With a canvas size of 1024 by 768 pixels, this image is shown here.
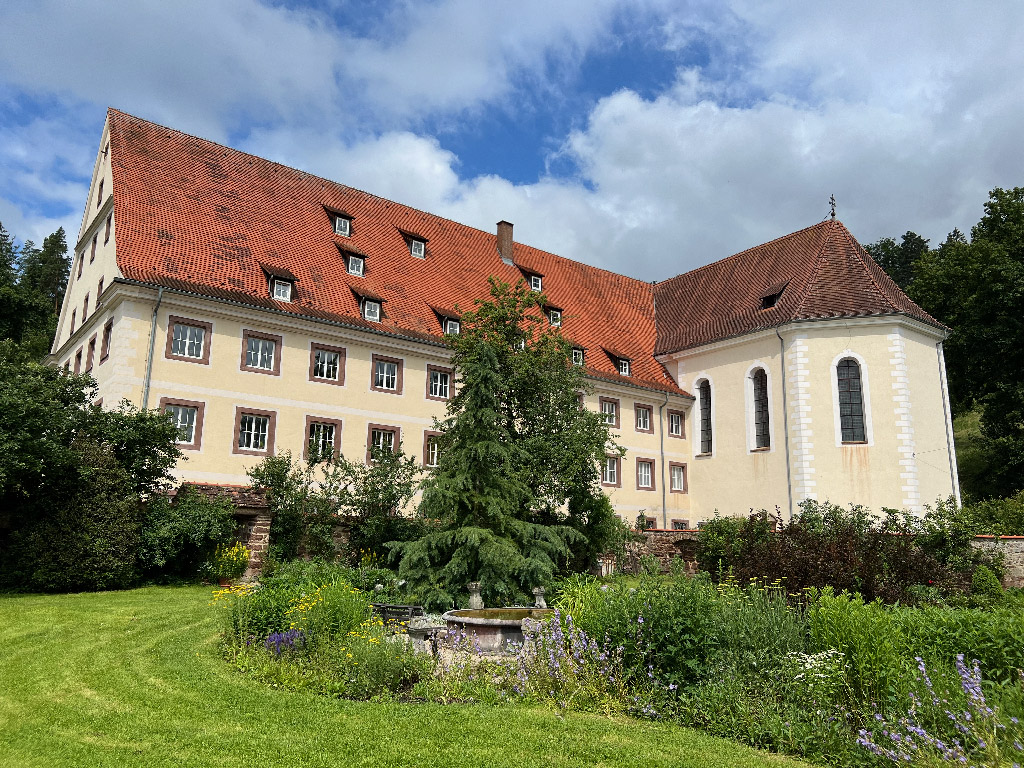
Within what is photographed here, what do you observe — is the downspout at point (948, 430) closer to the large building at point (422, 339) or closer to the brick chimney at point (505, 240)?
the large building at point (422, 339)

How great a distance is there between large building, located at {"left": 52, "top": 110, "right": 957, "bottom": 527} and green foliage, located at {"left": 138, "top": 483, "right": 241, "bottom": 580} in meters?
3.15

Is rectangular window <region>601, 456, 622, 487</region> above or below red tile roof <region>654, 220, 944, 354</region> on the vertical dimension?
below

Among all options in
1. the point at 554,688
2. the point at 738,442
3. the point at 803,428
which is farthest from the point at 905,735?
the point at 738,442

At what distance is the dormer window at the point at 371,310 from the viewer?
2662cm

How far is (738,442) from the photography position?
32.2 meters

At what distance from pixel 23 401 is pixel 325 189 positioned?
725 inches

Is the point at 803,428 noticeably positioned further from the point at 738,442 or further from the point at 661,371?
the point at 661,371

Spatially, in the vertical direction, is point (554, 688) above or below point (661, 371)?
below

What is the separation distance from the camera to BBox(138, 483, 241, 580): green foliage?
17.8 meters

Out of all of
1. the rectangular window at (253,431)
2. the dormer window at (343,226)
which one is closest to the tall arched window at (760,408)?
the dormer window at (343,226)

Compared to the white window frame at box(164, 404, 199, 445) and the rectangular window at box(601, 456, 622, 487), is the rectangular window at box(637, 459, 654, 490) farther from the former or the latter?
the white window frame at box(164, 404, 199, 445)

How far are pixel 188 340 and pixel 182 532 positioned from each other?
22.7 ft

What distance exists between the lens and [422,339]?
2719 centimetres

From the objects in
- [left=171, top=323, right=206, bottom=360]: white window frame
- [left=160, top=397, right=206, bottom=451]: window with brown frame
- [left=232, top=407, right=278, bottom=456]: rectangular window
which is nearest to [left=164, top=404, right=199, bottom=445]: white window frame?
[left=160, top=397, right=206, bottom=451]: window with brown frame
